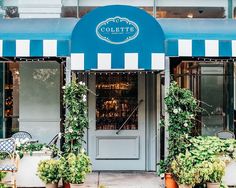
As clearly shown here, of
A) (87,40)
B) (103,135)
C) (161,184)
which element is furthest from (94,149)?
(87,40)

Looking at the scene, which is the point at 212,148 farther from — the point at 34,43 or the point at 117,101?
the point at 34,43

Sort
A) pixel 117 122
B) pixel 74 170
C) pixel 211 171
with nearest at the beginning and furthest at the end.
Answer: pixel 211 171
pixel 74 170
pixel 117 122

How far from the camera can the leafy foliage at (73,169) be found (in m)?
8.71

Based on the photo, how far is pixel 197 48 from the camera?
9586 mm

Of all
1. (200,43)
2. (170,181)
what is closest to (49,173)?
(170,181)

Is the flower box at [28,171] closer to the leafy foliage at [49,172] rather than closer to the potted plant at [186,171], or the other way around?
the leafy foliage at [49,172]

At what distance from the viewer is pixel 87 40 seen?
9531mm

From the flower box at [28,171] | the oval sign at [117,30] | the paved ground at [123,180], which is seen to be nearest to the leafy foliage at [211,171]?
the paved ground at [123,180]

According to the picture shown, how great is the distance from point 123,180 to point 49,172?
2086mm

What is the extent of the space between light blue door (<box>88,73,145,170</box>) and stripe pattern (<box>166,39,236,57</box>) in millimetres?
2255

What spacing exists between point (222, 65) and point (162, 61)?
2.74 metres

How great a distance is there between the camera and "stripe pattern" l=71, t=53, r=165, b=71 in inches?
375

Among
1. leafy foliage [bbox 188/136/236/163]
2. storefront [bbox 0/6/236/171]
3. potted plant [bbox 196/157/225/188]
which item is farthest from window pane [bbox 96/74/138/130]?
Answer: potted plant [bbox 196/157/225/188]

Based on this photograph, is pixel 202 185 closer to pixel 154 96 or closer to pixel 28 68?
pixel 154 96
